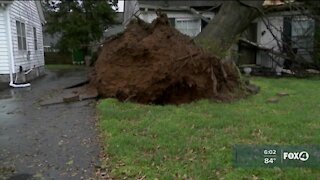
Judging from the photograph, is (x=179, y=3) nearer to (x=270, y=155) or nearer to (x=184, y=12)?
(x=184, y=12)

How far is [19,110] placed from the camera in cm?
1020

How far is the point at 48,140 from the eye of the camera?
23.0 feet

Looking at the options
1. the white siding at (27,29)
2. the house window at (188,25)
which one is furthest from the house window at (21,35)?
the house window at (188,25)

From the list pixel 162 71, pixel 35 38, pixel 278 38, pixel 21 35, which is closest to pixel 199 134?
pixel 162 71

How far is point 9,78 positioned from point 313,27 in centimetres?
1341

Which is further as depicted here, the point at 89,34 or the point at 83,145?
the point at 89,34

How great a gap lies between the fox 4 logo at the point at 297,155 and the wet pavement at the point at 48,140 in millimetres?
2563

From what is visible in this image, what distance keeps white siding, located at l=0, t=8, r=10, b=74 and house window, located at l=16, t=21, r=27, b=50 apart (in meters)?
1.73

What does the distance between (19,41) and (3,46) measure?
6.46 feet

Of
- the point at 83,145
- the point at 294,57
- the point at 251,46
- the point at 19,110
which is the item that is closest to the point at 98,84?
the point at 19,110

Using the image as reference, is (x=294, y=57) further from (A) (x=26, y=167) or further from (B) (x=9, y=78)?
(A) (x=26, y=167)

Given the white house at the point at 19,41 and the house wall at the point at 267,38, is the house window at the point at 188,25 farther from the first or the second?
the white house at the point at 19,41

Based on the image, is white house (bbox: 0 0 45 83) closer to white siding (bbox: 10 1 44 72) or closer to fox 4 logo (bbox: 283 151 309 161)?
white siding (bbox: 10 1 44 72)

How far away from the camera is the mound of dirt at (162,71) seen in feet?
34.0
